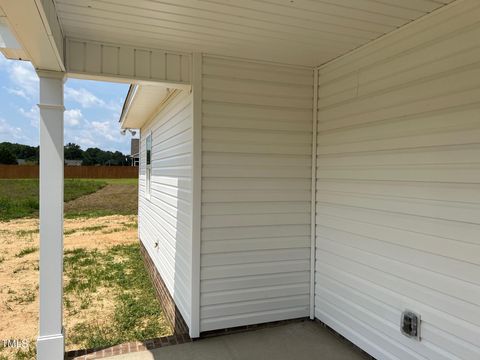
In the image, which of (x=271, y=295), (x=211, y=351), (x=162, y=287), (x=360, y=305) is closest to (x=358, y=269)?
(x=360, y=305)

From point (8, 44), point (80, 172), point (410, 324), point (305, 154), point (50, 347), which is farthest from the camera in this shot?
point (80, 172)

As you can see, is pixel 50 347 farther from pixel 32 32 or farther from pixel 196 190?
pixel 32 32

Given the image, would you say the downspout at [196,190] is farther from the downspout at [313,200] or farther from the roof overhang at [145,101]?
the downspout at [313,200]

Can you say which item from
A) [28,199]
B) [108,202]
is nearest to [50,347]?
[108,202]

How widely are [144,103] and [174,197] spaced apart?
1985mm

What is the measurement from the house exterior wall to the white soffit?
2.17m

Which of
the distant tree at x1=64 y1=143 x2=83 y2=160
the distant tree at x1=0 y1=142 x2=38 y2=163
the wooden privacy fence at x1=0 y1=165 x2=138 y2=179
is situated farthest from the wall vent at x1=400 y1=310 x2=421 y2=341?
the distant tree at x1=64 y1=143 x2=83 y2=160

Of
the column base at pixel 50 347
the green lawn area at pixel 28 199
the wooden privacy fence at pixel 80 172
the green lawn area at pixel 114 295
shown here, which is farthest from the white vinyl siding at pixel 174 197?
the wooden privacy fence at pixel 80 172

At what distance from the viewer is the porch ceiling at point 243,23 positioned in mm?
2162

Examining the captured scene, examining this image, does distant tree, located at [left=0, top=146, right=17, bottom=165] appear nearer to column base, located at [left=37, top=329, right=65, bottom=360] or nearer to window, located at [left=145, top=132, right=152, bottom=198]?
window, located at [left=145, top=132, right=152, bottom=198]

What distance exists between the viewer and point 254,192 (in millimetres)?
3344

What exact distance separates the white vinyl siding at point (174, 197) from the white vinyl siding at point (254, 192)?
0.26m

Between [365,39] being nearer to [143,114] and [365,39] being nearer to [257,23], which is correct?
[257,23]

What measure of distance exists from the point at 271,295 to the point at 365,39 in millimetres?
2380
